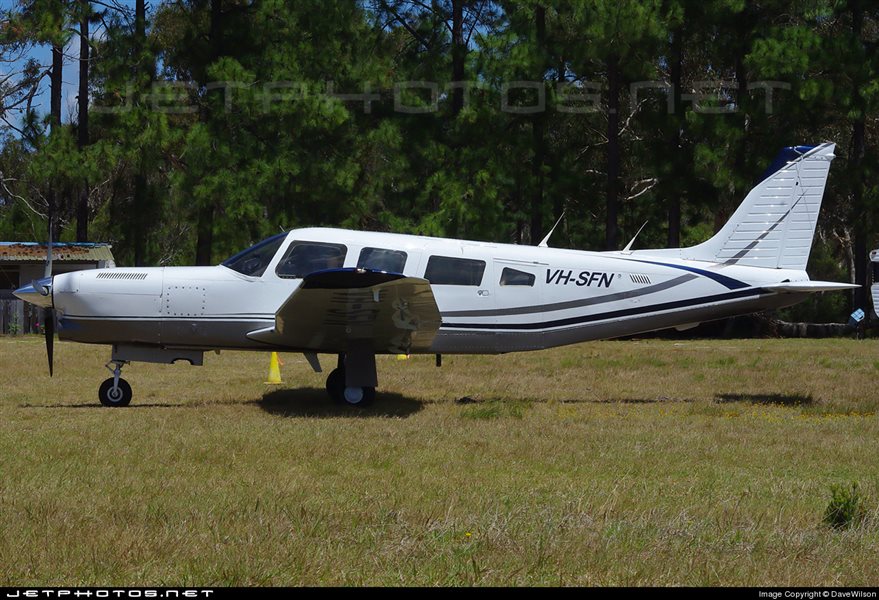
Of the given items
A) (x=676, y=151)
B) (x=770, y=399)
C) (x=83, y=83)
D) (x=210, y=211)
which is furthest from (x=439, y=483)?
(x=83, y=83)

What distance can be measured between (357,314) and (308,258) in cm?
117

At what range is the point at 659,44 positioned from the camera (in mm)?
28328

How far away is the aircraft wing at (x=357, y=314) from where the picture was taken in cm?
1070

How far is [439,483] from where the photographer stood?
7336mm

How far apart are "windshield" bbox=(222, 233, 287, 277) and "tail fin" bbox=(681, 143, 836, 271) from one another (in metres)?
5.52

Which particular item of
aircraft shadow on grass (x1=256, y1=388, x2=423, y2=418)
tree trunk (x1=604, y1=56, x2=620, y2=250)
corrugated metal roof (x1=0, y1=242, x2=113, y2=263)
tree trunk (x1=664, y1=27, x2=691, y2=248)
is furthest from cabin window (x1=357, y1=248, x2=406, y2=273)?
corrugated metal roof (x1=0, y1=242, x2=113, y2=263)

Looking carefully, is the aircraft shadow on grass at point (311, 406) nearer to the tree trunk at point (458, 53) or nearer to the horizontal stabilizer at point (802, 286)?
the horizontal stabilizer at point (802, 286)

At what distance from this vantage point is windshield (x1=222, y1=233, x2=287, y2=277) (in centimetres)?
1245

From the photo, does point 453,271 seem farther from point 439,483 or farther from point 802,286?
point 439,483

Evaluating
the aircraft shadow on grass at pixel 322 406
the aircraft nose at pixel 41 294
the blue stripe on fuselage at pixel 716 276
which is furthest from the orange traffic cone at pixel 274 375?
the blue stripe on fuselage at pixel 716 276

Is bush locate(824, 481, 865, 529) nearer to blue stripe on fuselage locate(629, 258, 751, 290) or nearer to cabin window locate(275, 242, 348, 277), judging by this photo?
blue stripe on fuselage locate(629, 258, 751, 290)

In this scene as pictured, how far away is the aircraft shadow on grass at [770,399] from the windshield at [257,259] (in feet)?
20.0

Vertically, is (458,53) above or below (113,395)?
above

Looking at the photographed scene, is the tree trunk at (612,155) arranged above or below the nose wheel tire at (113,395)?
above
